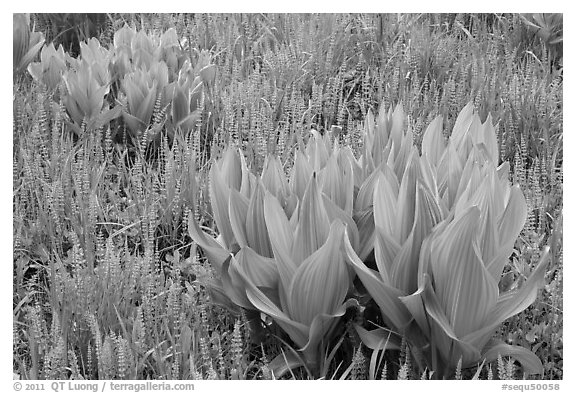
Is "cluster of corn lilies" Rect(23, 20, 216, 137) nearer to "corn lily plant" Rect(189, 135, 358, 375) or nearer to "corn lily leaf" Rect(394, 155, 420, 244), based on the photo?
"corn lily plant" Rect(189, 135, 358, 375)

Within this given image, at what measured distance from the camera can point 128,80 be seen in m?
2.73

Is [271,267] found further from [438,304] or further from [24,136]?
[24,136]

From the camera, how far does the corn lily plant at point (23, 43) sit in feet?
9.50

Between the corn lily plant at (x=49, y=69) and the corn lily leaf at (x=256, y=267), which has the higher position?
the corn lily plant at (x=49, y=69)

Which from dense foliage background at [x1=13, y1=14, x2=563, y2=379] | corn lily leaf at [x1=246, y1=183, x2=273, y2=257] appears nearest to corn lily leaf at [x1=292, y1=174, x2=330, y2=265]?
corn lily leaf at [x1=246, y1=183, x2=273, y2=257]

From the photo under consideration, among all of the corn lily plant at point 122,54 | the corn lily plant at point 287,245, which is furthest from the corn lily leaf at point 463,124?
the corn lily plant at point 122,54

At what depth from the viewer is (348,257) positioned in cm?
179

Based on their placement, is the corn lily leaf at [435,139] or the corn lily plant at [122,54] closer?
the corn lily leaf at [435,139]

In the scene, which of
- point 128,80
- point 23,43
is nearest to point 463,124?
point 128,80

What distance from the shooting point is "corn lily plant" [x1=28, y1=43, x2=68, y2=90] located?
9.43 feet

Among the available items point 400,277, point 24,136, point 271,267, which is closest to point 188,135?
point 24,136

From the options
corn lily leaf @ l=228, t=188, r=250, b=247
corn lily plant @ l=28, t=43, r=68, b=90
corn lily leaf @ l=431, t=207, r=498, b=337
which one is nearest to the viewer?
corn lily leaf @ l=431, t=207, r=498, b=337

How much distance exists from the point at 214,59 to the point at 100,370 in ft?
5.52

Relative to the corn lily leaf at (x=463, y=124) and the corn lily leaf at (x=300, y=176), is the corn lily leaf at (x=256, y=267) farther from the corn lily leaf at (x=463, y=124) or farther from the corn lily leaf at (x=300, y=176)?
the corn lily leaf at (x=463, y=124)
